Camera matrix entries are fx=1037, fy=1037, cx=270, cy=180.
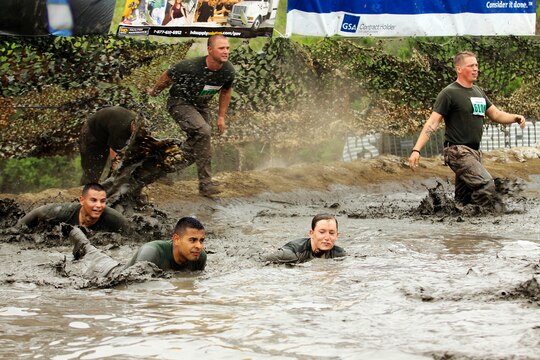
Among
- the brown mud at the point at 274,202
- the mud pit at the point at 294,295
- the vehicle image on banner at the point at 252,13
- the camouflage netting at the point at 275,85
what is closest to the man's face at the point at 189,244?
the mud pit at the point at 294,295

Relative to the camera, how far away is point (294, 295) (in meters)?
7.32

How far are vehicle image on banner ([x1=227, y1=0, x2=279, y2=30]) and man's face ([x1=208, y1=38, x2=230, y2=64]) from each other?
1060 millimetres

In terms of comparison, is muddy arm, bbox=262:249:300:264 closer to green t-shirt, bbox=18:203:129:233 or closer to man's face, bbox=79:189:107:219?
man's face, bbox=79:189:107:219

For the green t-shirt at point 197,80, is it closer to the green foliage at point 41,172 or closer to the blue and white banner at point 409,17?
the blue and white banner at point 409,17

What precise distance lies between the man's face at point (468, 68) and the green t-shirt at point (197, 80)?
312cm

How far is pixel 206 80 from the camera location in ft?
43.9

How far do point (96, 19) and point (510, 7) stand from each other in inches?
256

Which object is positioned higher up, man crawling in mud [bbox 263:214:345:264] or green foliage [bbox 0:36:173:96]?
green foliage [bbox 0:36:173:96]

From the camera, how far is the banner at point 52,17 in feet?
42.9

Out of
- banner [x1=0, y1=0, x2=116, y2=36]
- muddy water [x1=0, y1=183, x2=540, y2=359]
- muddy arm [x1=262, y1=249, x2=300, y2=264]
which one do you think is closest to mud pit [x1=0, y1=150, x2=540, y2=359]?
muddy water [x1=0, y1=183, x2=540, y2=359]

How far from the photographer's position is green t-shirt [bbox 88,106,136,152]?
12938 millimetres

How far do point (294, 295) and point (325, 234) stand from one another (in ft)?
6.25

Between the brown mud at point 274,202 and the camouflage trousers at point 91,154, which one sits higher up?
the camouflage trousers at point 91,154

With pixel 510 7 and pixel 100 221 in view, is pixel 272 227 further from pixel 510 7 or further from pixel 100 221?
pixel 510 7
